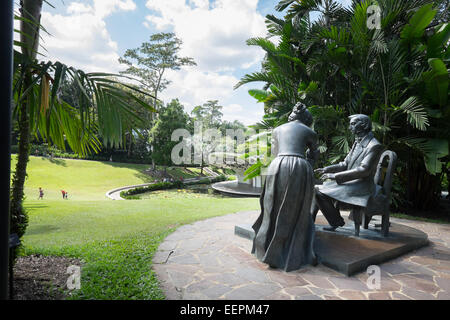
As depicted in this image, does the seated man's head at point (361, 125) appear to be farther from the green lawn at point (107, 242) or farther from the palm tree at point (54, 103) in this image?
the green lawn at point (107, 242)

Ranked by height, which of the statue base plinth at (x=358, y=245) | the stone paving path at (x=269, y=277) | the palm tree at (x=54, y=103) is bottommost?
the stone paving path at (x=269, y=277)

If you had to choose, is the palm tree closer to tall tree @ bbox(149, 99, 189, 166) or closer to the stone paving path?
the stone paving path

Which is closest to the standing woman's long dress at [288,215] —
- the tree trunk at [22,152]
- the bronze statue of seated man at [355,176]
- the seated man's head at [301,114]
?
the seated man's head at [301,114]

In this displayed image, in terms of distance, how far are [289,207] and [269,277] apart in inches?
35.5

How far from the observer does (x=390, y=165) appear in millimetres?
4242

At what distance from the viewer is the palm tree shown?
2.19 m

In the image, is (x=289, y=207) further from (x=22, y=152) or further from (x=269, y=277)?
(x=22, y=152)

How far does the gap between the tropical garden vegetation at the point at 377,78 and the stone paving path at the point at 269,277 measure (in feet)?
12.3

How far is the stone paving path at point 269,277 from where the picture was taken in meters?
2.78

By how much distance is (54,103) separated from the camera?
300cm

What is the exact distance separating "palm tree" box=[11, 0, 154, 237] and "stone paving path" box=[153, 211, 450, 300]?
6.06ft

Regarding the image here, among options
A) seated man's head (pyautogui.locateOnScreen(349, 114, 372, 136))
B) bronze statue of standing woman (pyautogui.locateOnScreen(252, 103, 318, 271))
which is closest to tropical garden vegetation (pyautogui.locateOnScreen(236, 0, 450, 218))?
seated man's head (pyautogui.locateOnScreen(349, 114, 372, 136))

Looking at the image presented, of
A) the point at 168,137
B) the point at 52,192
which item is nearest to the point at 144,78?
the point at 168,137
